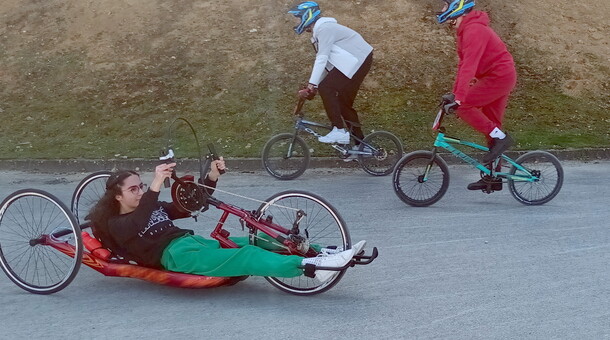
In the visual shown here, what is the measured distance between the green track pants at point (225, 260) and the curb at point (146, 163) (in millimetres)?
4916

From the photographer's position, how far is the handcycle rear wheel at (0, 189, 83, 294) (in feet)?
16.6

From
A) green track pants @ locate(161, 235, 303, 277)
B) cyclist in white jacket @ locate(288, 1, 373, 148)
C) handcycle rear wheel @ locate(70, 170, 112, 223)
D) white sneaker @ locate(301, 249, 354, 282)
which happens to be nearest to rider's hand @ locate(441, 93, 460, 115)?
cyclist in white jacket @ locate(288, 1, 373, 148)

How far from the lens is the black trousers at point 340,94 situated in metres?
9.14

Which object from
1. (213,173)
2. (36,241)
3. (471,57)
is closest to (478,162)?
(471,57)

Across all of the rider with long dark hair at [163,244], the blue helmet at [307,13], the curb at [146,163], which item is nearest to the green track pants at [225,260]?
the rider with long dark hair at [163,244]

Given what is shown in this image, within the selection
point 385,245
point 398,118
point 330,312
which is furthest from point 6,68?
point 330,312

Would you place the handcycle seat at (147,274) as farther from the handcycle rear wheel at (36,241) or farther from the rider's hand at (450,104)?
the rider's hand at (450,104)

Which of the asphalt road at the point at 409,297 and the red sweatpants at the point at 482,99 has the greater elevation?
the red sweatpants at the point at 482,99

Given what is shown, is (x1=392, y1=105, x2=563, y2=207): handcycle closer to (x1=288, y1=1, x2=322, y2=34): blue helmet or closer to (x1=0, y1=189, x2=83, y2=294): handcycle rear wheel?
(x1=288, y1=1, x2=322, y2=34): blue helmet

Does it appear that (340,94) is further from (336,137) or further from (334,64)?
(336,137)

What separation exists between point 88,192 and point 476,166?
367 cm

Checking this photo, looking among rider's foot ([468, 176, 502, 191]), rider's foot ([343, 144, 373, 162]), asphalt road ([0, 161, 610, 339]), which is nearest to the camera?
asphalt road ([0, 161, 610, 339])

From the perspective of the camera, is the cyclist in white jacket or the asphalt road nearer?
the asphalt road

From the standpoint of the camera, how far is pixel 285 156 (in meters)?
9.23
